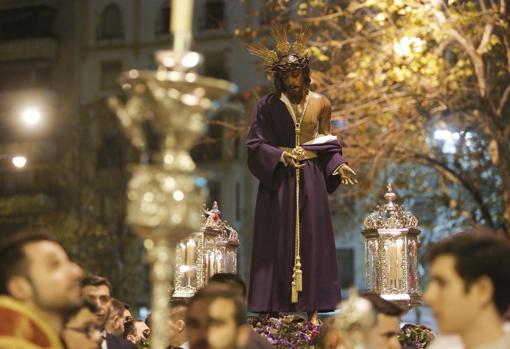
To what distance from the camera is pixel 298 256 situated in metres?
12.2

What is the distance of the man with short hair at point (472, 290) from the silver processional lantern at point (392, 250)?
7.81 m

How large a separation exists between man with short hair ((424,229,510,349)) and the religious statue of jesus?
5847 mm

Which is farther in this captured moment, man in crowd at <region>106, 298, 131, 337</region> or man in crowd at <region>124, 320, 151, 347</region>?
man in crowd at <region>124, 320, 151, 347</region>

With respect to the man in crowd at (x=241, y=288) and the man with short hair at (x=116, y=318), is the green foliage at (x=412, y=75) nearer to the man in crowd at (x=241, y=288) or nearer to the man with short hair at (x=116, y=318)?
the man with short hair at (x=116, y=318)

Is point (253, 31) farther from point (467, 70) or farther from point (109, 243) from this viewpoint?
point (109, 243)

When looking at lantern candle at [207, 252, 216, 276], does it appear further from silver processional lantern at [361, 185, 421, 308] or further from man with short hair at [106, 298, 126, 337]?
man with short hair at [106, 298, 126, 337]

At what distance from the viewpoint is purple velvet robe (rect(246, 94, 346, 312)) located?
1227 centimetres

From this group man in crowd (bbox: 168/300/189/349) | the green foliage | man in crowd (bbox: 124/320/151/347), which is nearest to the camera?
man in crowd (bbox: 168/300/189/349)

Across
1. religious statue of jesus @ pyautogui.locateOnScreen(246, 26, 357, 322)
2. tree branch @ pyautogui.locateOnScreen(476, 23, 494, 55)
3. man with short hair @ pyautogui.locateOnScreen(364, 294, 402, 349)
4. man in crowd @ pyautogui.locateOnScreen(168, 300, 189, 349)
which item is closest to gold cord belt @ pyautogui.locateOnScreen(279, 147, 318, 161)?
religious statue of jesus @ pyautogui.locateOnScreen(246, 26, 357, 322)

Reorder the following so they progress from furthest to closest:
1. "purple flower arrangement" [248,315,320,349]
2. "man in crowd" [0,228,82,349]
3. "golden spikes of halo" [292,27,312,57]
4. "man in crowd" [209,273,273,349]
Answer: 1. "golden spikes of halo" [292,27,312,57]
2. "purple flower arrangement" [248,315,320,349]
3. "man in crowd" [209,273,273,349]
4. "man in crowd" [0,228,82,349]

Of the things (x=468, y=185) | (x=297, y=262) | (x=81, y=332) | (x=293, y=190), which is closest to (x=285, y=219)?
(x=293, y=190)

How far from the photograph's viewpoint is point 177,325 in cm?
980

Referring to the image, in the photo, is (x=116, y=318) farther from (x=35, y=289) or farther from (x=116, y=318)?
(x=35, y=289)

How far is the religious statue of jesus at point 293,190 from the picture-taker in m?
12.3
